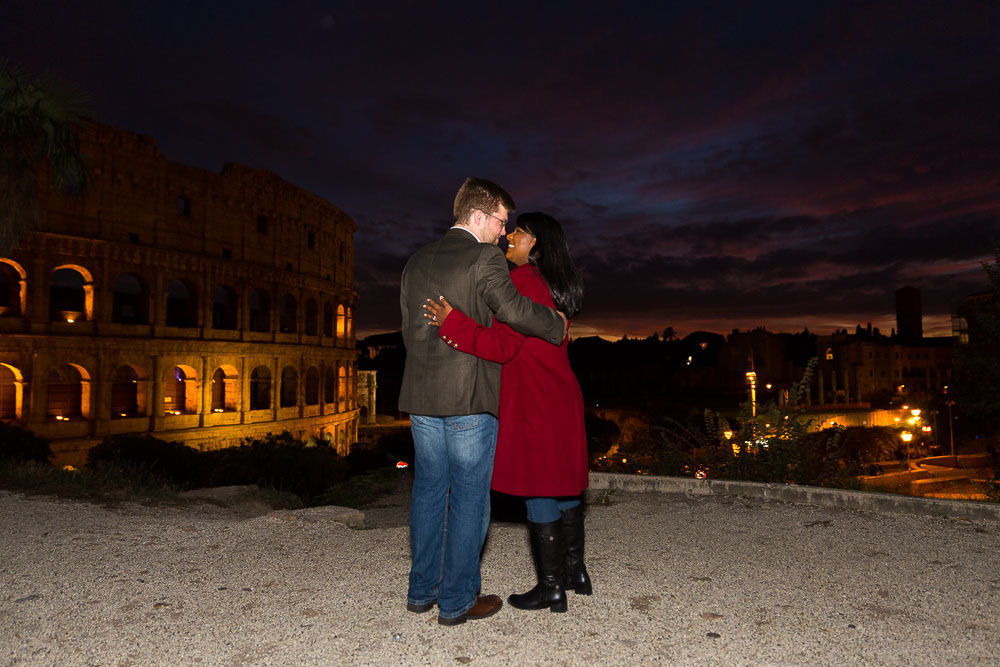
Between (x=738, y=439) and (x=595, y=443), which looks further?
(x=595, y=443)

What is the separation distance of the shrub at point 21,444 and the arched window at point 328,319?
2013 cm

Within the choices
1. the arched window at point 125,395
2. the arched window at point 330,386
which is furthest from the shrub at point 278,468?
the arched window at point 330,386

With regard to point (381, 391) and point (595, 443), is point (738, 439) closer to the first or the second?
point (595, 443)

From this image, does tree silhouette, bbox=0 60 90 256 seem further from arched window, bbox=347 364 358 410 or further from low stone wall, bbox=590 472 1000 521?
arched window, bbox=347 364 358 410

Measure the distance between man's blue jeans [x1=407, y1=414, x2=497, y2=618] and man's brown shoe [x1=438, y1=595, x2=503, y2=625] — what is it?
30mm

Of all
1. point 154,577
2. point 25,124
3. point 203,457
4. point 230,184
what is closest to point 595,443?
point 230,184

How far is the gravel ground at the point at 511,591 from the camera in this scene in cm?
259

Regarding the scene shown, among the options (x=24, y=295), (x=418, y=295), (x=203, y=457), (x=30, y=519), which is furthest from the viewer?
(x=24, y=295)

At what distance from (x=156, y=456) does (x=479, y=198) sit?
15599 millimetres

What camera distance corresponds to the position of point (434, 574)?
2955 mm

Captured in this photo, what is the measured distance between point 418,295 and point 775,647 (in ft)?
7.41

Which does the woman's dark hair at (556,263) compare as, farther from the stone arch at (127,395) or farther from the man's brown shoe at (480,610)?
the stone arch at (127,395)

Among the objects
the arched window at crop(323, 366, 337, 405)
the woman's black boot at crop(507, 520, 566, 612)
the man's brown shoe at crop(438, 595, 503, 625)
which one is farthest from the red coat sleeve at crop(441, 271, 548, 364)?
the arched window at crop(323, 366, 337, 405)

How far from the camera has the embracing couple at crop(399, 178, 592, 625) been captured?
2.80 meters
